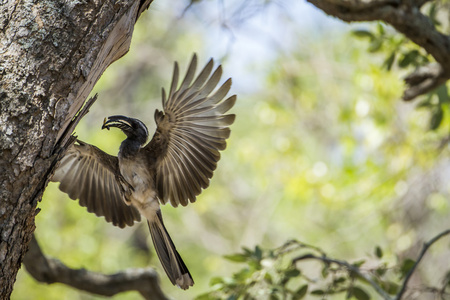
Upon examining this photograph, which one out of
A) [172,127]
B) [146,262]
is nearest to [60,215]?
[146,262]

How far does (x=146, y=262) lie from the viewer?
30.9 feet

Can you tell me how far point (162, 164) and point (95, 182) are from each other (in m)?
0.42

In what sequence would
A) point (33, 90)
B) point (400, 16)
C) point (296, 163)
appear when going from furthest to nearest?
point (296, 163)
point (400, 16)
point (33, 90)

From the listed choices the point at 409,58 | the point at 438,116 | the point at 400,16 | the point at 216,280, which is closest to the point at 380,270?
the point at 216,280

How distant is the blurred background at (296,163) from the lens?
17.5ft

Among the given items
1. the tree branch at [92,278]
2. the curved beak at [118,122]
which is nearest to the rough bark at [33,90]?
the curved beak at [118,122]

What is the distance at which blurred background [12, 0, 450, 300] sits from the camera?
5328 millimetres

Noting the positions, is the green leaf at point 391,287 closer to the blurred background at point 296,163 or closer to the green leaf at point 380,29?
the blurred background at point 296,163

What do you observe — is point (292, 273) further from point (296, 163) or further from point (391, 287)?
point (296, 163)

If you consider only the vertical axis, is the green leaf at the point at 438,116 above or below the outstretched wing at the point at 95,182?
above

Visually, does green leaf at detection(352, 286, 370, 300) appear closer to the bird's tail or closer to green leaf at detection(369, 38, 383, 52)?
the bird's tail

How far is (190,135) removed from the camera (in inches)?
119

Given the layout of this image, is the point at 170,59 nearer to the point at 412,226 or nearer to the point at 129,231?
the point at 129,231

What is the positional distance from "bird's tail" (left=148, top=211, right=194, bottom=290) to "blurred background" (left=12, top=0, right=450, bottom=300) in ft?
3.63
